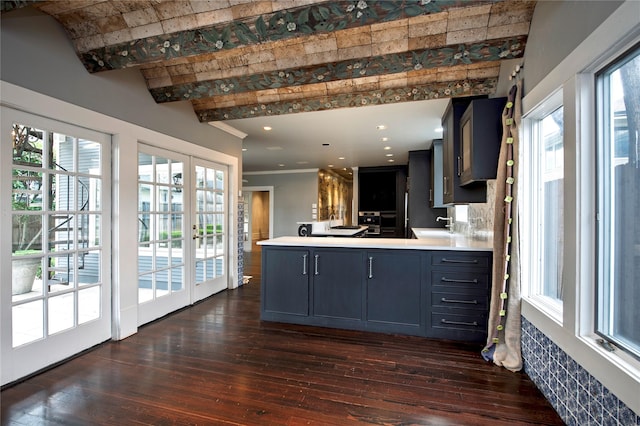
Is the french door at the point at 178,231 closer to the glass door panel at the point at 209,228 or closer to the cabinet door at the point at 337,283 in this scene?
the glass door panel at the point at 209,228

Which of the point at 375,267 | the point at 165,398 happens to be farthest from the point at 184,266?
the point at 375,267

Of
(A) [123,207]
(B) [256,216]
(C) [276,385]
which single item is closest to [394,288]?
(C) [276,385]

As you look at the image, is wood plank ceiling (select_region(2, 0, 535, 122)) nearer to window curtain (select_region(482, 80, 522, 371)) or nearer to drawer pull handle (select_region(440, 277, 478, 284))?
window curtain (select_region(482, 80, 522, 371))

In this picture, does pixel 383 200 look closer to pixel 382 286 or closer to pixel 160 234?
pixel 382 286

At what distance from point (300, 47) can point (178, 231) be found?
249cm

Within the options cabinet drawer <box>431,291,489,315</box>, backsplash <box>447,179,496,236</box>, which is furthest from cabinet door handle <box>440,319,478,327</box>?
backsplash <box>447,179,496,236</box>

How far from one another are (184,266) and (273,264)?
124cm

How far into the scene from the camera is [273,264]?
3305 millimetres

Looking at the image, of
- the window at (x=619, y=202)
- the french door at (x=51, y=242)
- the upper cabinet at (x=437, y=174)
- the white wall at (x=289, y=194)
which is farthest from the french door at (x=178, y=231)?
the white wall at (x=289, y=194)

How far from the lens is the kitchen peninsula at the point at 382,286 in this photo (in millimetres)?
2779

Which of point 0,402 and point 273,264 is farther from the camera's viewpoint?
point 273,264

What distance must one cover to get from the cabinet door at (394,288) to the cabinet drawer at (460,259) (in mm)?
160

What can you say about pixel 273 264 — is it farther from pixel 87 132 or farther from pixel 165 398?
pixel 87 132

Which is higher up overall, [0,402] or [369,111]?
[369,111]
